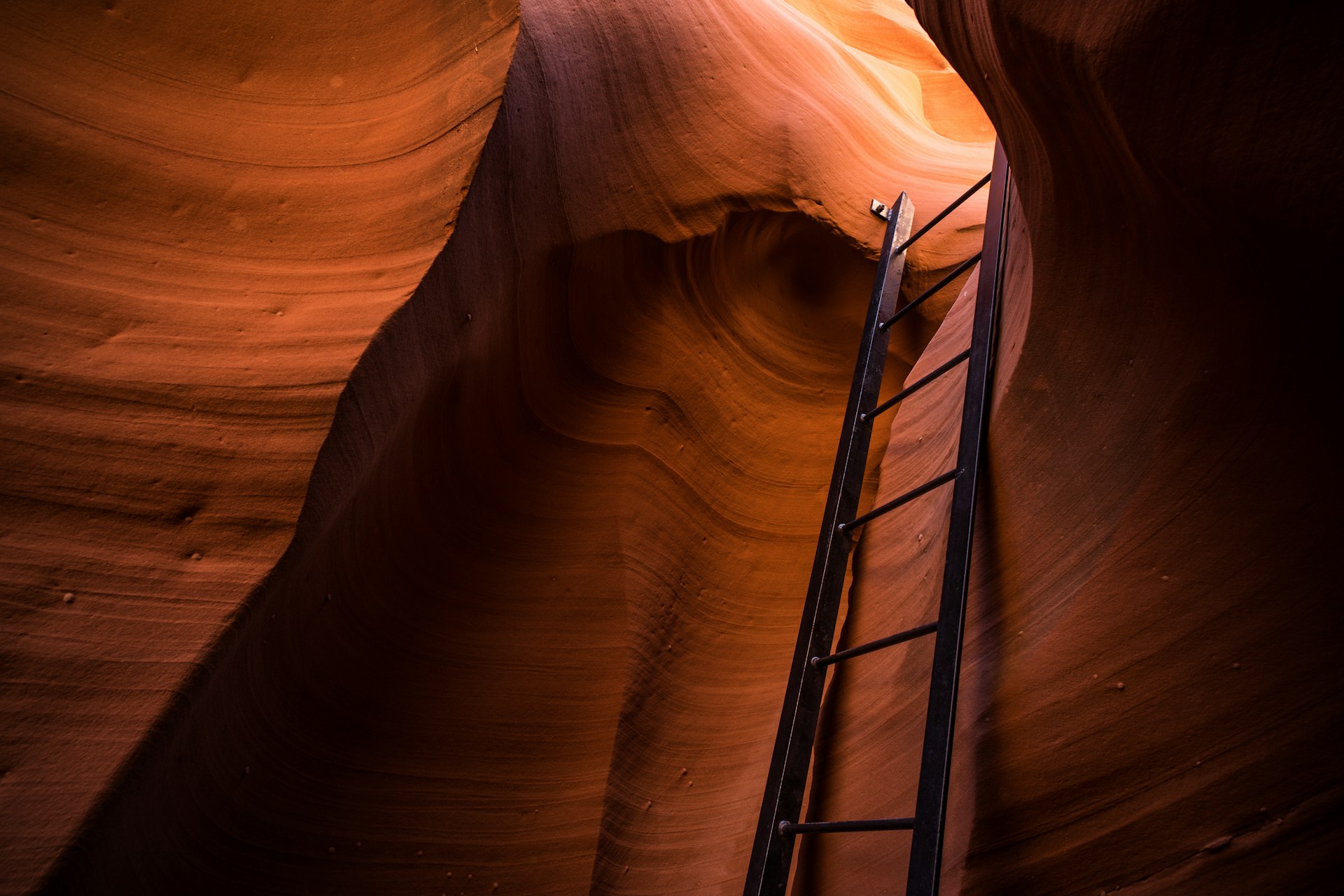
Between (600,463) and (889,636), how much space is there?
0.82 metres

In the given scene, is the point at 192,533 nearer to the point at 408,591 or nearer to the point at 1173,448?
the point at 408,591

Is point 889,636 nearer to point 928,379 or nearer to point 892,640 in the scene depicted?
point 892,640

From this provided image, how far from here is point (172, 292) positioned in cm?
140

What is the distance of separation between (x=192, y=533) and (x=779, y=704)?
1.35m

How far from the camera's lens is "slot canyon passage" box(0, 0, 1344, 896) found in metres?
1.11

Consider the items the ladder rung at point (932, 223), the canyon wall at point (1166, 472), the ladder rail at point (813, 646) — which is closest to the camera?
the canyon wall at point (1166, 472)

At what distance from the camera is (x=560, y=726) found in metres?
1.87

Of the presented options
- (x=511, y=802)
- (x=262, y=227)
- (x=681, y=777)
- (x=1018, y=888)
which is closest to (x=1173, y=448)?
(x=1018, y=888)

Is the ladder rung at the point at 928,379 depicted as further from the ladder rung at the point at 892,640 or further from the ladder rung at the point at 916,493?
the ladder rung at the point at 892,640

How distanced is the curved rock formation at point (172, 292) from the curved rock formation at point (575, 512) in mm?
76

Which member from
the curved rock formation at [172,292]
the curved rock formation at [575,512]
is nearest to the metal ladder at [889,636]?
the curved rock formation at [575,512]

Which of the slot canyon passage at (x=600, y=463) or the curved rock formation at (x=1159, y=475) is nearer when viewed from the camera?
the curved rock formation at (x=1159, y=475)

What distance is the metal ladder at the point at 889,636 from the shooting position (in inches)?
48.0

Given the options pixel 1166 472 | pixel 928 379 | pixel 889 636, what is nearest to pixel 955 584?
pixel 889 636
